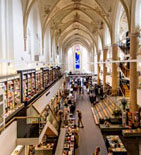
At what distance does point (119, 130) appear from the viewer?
10977mm

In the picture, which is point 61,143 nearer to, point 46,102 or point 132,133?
point 46,102

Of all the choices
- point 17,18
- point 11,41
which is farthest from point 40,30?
point 11,41

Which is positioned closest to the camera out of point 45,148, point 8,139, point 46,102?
point 8,139

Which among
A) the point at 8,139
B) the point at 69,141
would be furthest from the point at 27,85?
the point at 8,139

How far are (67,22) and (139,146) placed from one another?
20406 millimetres

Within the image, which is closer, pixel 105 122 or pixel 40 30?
pixel 105 122

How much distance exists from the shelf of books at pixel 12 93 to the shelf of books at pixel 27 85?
0.74ft

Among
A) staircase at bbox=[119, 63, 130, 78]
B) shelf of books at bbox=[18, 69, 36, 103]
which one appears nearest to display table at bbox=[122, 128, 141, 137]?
staircase at bbox=[119, 63, 130, 78]

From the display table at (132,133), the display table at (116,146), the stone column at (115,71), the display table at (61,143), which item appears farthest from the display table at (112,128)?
the stone column at (115,71)

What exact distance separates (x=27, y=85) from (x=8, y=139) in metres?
5.32

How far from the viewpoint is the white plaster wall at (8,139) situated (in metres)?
4.91

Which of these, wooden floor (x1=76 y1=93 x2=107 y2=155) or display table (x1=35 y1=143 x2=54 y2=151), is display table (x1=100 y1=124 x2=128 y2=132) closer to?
wooden floor (x1=76 y1=93 x2=107 y2=155)

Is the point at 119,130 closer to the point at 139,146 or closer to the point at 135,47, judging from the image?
the point at 139,146

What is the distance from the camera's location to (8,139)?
5.33 m
